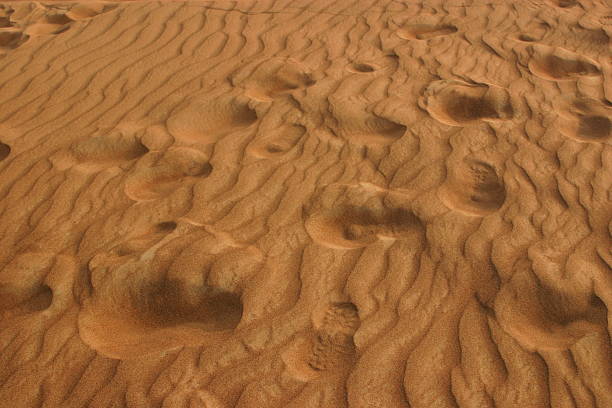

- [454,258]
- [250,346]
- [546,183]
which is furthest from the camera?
[546,183]

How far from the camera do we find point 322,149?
312 cm

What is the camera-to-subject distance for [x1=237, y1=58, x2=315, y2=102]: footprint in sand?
3.72 m

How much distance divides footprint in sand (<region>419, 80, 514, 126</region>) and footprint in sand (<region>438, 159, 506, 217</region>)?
50cm

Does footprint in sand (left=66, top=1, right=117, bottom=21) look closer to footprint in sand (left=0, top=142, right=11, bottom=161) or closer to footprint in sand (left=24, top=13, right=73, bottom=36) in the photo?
footprint in sand (left=24, top=13, right=73, bottom=36)

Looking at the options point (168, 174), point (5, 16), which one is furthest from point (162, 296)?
point (5, 16)

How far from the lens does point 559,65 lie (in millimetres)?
4078

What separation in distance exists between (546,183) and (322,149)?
1.23 m

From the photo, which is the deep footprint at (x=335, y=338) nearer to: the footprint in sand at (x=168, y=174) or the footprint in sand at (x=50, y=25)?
the footprint in sand at (x=168, y=174)

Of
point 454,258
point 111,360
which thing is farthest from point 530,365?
point 111,360

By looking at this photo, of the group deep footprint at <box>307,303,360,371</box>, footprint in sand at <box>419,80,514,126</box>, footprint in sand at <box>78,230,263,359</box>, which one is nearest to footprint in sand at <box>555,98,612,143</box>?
footprint in sand at <box>419,80,514,126</box>

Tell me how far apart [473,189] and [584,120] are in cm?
112

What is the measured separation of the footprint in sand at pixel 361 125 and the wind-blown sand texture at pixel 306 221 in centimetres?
2

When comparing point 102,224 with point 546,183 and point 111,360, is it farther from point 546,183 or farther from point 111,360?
point 546,183

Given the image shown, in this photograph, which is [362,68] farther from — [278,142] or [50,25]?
[50,25]
